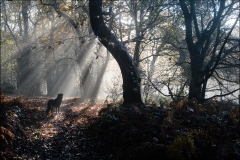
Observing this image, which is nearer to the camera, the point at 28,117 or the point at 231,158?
the point at 231,158

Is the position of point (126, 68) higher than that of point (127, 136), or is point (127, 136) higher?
point (126, 68)

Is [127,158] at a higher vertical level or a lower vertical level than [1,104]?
lower

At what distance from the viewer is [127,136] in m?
6.54

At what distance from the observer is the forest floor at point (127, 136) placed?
5297 mm

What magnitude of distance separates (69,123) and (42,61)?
70.1 feet

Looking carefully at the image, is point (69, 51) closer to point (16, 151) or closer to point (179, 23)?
point (179, 23)

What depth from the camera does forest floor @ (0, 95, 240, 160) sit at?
530cm

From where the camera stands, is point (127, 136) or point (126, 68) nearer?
point (127, 136)

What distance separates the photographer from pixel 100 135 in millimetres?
7504

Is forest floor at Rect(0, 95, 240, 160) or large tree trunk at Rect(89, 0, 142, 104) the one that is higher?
large tree trunk at Rect(89, 0, 142, 104)

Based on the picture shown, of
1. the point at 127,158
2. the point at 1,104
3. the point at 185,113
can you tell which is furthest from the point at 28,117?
the point at 185,113

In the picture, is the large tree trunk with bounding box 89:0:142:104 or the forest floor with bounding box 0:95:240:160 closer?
the forest floor with bounding box 0:95:240:160

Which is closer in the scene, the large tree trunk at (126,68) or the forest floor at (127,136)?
the forest floor at (127,136)

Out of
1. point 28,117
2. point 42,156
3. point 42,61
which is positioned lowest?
point 42,156
